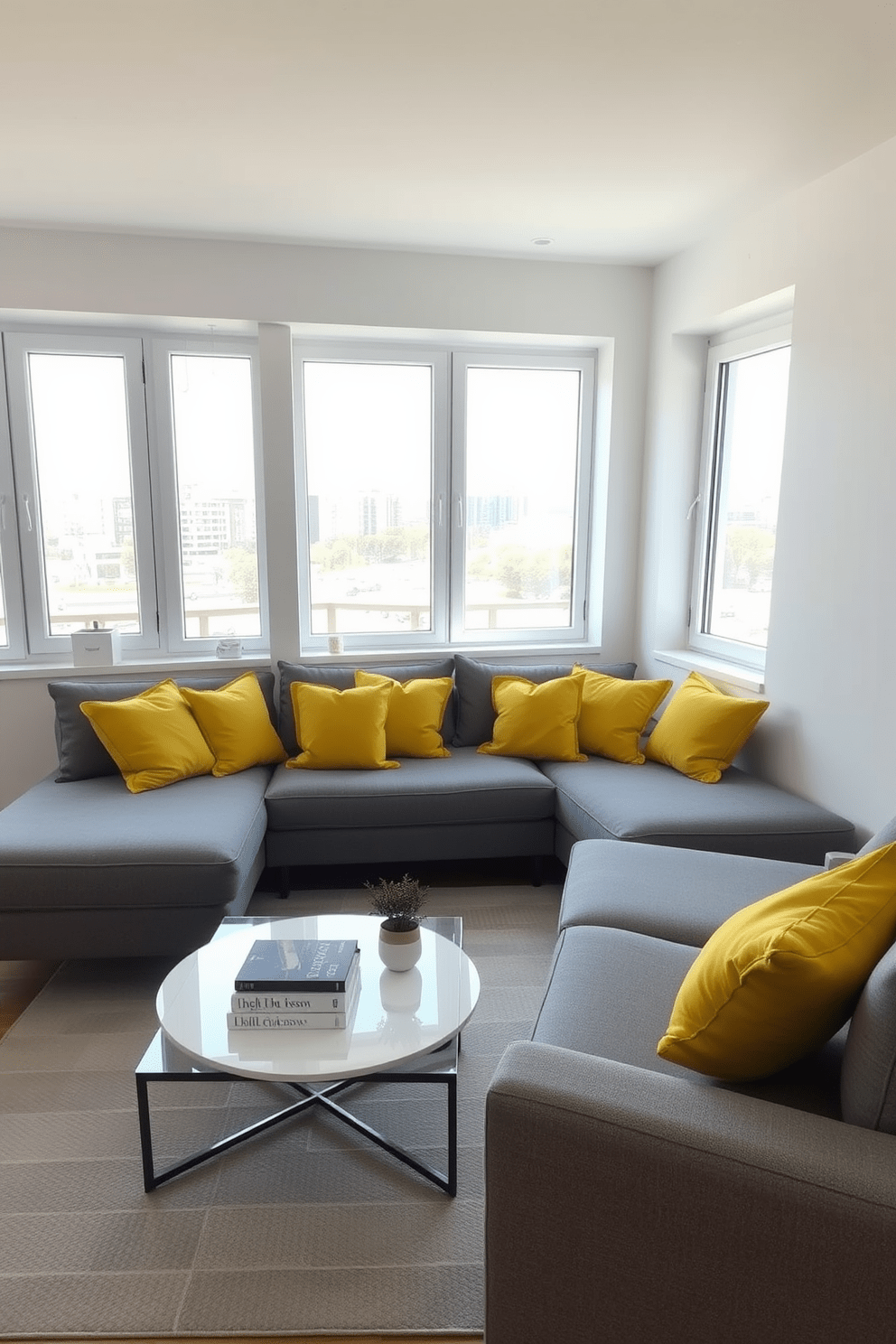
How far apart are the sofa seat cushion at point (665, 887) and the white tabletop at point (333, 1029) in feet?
1.22

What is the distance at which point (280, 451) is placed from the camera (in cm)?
380

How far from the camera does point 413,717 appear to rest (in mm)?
3604

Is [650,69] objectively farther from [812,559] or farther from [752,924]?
[752,924]

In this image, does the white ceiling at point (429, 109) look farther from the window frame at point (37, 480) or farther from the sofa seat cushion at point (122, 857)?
the sofa seat cushion at point (122, 857)

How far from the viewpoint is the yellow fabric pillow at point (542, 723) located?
3.59 m

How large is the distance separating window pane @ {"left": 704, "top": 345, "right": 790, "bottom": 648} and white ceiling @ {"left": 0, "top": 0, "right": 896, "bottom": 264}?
2.18ft

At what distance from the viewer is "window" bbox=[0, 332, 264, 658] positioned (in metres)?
3.76

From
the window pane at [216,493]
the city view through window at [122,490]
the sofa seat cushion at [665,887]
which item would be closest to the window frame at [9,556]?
the city view through window at [122,490]

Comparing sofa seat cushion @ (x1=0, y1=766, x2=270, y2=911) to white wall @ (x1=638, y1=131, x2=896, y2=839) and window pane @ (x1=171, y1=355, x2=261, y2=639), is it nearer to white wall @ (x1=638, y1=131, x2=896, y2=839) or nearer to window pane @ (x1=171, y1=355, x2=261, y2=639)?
window pane @ (x1=171, y1=355, x2=261, y2=639)

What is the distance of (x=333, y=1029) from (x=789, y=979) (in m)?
0.98

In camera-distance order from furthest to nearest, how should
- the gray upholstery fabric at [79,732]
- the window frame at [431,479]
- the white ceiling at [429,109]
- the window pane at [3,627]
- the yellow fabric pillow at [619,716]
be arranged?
the window frame at [431,479] < the window pane at [3,627] < the yellow fabric pillow at [619,716] < the gray upholstery fabric at [79,732] < the white ceiling at [429,109]

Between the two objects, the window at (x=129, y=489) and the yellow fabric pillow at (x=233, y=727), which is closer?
the yellow fabric pillow at (x=233, y=727)

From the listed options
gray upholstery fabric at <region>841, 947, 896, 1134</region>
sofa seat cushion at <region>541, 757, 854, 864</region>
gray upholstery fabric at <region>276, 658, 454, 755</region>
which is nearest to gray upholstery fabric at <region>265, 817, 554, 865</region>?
sofa seat cushion at <region>541, 757, 854, 864</region>

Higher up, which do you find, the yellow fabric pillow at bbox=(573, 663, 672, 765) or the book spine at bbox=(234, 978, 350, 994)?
the yellow fabric pillow at bbox=(573, 663, 672, 765)
